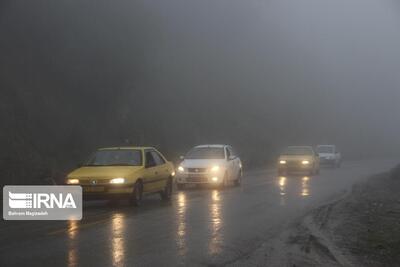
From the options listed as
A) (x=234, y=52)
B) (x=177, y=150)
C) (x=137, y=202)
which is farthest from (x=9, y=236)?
(x=234, y=52)

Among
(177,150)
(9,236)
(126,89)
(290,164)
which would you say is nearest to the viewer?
(9,236)

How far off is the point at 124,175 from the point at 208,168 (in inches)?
311

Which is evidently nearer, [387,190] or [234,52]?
[387,190]

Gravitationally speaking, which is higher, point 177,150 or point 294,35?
point 294,35

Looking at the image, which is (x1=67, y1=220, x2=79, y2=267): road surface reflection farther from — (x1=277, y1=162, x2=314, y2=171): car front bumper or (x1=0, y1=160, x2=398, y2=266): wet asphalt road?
(x1=277, y1=162, x2=314, y2=171): car front bumper

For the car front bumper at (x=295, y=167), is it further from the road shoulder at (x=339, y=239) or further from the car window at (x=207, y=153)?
the road shoulder at (x=339, y=239)

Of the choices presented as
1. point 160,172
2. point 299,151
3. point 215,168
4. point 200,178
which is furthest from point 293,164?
point 160,172

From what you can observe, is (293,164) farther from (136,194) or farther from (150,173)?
(136,194)

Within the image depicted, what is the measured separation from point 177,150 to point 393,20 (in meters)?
94.9

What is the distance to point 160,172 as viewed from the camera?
18.4 metres

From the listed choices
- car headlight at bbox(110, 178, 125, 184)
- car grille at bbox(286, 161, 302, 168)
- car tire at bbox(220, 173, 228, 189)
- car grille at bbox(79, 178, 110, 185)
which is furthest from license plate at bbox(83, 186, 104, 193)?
car grille at bbox(286, 161, 302, 168)

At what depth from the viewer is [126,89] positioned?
3878cm

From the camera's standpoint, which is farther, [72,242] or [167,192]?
[167,192]

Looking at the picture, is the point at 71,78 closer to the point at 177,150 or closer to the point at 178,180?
the point at 177,150
